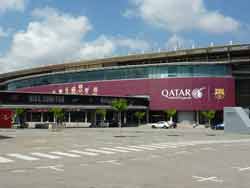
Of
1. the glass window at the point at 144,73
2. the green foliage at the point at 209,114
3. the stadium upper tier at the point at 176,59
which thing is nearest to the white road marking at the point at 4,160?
the green foliage at the point at 209,114

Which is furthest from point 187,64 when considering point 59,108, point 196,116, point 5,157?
point 5,157

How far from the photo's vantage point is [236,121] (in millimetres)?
49406

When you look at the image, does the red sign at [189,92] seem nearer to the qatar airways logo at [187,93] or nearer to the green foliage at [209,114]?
the qatar airways logo at [187,93]

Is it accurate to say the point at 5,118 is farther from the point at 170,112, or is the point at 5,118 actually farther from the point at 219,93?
the point at 219,93

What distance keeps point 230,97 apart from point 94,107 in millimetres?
31210

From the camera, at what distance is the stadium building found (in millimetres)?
82625

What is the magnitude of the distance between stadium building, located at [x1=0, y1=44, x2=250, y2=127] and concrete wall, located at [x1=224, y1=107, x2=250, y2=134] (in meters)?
31.9

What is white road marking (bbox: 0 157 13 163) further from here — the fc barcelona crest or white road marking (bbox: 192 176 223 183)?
the fc barcelona crest

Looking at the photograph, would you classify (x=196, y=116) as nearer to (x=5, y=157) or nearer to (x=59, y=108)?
(x=59, y=108)

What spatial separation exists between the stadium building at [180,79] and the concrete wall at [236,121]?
105 ft

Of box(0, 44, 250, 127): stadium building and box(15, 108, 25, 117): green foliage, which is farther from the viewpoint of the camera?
box(0, 44, 250, 127): stadium building

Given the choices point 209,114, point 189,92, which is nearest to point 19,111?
point 189,92

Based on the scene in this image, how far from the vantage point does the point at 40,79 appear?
4156 inches

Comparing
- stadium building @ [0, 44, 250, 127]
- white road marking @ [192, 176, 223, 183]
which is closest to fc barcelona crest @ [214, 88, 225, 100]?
stadium building @ [0, 44, 250, 127]
